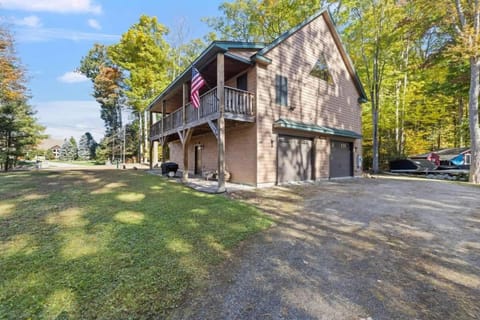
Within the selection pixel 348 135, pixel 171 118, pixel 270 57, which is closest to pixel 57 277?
pixel 270 57

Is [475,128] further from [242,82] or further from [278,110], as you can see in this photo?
[242,82]

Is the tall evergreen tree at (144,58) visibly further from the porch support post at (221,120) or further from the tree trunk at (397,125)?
the tree trunk at (397,125)

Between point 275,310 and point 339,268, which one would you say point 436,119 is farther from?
point 275,310

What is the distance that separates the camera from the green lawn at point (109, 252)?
223 centimetres

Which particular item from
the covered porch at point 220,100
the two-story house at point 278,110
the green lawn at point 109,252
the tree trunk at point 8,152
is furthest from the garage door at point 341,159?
the tree trunk at point 8,152

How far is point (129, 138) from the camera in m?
33.0

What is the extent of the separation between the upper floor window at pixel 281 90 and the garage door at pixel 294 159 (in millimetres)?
1735

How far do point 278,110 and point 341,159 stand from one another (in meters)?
5.99

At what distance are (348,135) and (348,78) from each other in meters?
4.14

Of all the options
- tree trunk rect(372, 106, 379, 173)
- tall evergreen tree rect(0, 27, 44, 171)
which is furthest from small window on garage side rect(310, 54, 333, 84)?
tall evergreen tree rect(0, 27, 44, 171)

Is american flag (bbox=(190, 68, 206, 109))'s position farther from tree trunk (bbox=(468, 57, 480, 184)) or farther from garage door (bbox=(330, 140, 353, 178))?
tree trunk (bbox=(468, 57, 480, 184))

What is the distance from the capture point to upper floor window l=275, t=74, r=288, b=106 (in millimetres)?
10266

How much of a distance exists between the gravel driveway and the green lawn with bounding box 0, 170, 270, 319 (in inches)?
16.7

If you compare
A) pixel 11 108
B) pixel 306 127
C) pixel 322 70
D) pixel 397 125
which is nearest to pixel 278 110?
pixel 306 127
